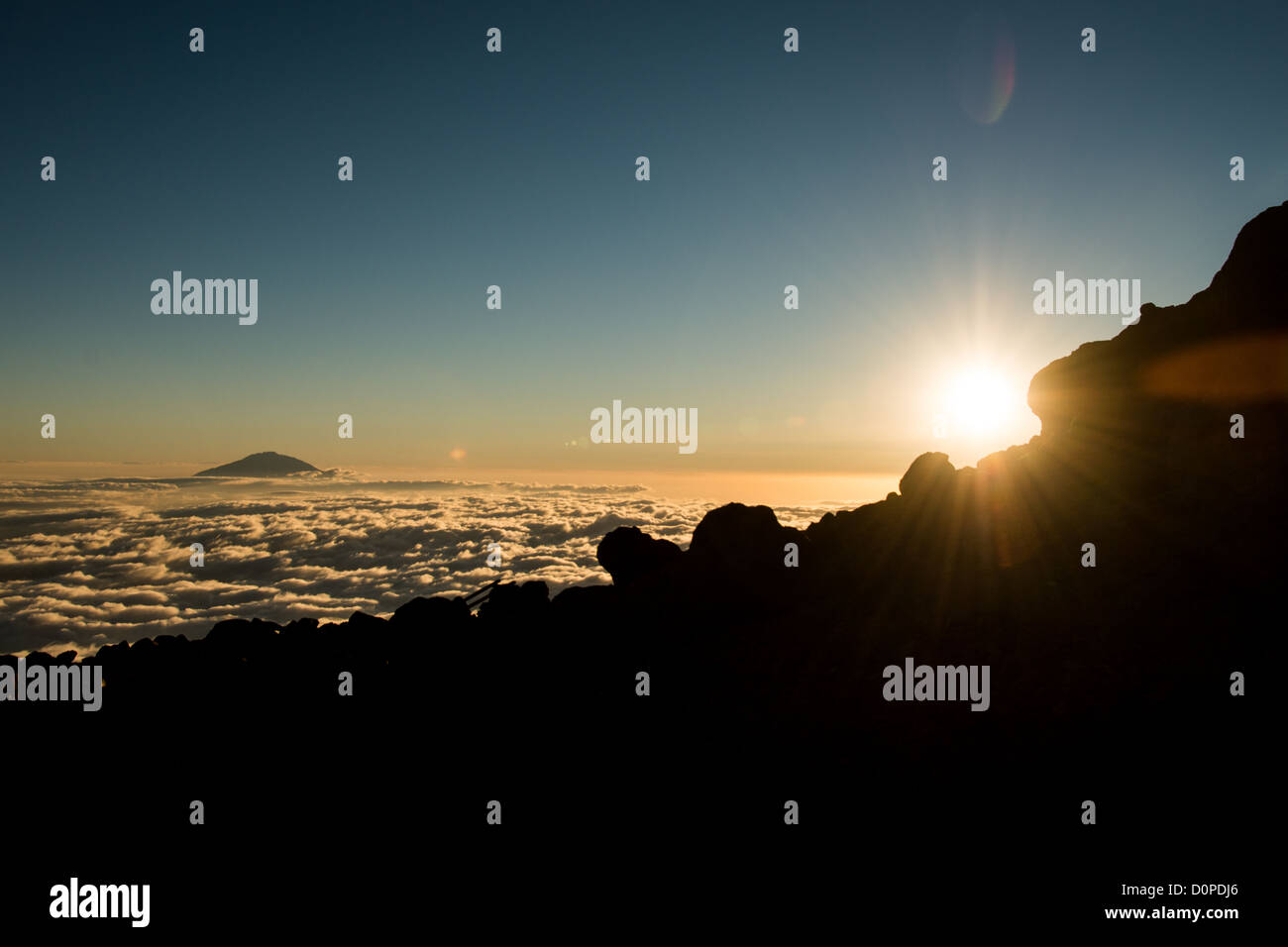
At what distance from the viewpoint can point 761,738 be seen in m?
15.5

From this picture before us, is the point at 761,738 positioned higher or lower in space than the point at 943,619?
lower

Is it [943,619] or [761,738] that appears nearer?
[761,738]

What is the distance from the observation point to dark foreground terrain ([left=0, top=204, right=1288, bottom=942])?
13.1 metres

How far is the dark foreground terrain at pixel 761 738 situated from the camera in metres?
13.1

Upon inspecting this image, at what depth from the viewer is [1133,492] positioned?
18.0 meters

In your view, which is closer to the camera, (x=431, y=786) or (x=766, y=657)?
(x=431, y=786)

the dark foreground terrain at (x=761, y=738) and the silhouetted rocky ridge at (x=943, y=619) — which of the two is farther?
the silhouetted rocky ridge at (x=943, y=619)

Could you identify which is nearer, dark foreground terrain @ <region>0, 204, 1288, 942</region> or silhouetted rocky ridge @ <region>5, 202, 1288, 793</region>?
dark foreground terrain @ <region>0, 204, 1288, 942</region>
